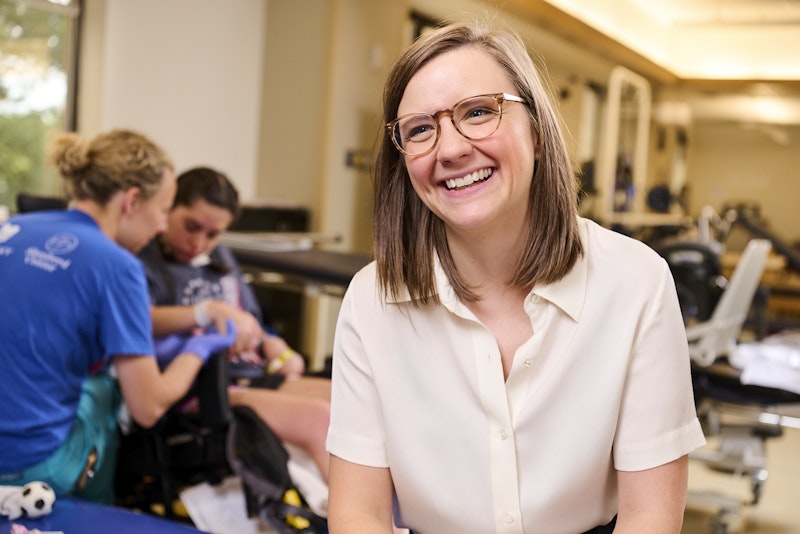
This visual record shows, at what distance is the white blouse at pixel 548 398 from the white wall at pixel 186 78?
419 cm

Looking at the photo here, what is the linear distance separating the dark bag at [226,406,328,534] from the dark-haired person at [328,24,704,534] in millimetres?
751

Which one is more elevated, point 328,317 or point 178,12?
point 178,12

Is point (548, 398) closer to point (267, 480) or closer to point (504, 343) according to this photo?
point (504, 343)

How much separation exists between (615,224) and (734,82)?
9.72ft

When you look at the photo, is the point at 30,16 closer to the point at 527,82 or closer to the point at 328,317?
the point at 328,317

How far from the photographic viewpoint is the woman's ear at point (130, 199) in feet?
6.97

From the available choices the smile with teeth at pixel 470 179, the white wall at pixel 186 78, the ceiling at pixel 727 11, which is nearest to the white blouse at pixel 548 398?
the smile with teeth at pixel 470 179

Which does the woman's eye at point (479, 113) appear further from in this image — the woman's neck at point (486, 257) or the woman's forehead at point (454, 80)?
the woman's neck at point (486, 257)

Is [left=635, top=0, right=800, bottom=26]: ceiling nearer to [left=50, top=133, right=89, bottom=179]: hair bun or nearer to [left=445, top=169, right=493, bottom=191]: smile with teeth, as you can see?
[left=50, top=133, right=89, bottom=179]: hair bun

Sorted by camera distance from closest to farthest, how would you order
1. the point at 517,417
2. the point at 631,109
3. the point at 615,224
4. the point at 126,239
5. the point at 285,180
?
1. the point at 517,417
2. the point at 126,239
3. the point at 285,180
4. the point at 615,224
5. the point at 631,109

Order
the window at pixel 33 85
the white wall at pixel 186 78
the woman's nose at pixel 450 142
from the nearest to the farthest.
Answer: the woman's nose at pixel 450 142 < the window at pixel 33 85 < the white wall at pixel 186 78

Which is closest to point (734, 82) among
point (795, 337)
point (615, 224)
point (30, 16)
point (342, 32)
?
point (615, 224)

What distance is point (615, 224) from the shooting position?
26.1 ft

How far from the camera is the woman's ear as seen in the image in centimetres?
212
